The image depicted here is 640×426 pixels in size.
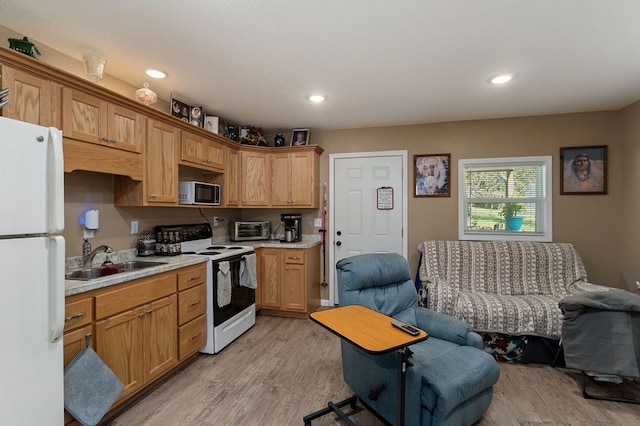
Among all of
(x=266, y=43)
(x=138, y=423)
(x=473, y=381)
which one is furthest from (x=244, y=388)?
(x=266, y=43)

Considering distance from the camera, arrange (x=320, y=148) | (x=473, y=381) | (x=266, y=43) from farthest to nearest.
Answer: (x=320, y=148) < (x=266, y=43) < (x=473, y=381)

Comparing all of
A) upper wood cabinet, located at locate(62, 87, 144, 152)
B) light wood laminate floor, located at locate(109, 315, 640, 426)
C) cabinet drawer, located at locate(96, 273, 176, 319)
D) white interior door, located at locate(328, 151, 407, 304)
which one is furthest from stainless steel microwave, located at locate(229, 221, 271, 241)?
upper wood cabinet, located at locate(62, 87, 144, 152)

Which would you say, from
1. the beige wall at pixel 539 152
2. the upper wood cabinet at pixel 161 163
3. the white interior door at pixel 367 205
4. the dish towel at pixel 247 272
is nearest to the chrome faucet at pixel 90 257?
the upper wood cabinet at pixel 161 163

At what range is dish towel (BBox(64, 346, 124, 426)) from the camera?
162 cm

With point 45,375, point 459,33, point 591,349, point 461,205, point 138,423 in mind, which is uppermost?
point 459,33

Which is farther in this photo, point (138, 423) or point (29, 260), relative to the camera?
point (138, 423)

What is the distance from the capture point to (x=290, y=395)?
2203 mm

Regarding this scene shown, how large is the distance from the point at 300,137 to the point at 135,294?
280 centimetres

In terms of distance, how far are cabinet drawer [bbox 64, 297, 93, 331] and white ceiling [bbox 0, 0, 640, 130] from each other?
1.71 meters

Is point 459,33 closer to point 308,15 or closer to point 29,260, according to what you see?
point 308,15

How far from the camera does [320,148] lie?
4.10 metres

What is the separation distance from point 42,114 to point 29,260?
1.03 metres

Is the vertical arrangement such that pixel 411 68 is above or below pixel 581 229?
above

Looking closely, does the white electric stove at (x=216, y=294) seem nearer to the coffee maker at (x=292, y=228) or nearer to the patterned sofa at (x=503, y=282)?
the coffee maker at (x=292, y=228)
